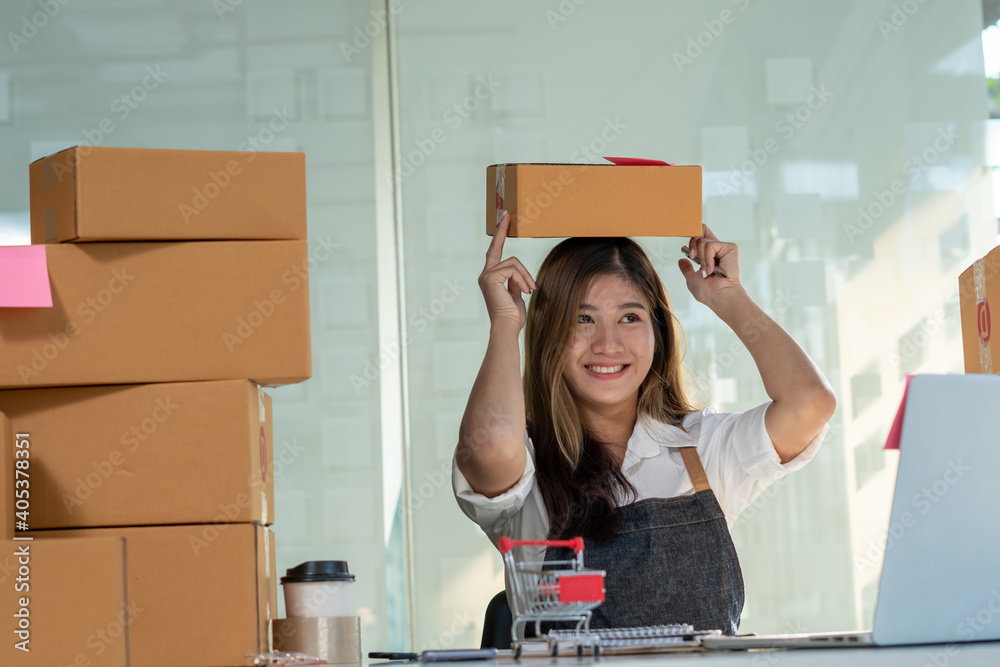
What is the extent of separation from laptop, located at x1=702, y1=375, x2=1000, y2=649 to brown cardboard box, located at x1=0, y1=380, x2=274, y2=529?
2.37ft

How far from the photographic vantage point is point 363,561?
8.64 ft

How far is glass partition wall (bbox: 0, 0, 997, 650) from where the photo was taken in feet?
8.70

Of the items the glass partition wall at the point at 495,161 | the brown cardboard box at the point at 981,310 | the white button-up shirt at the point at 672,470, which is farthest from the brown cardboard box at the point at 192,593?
the glass partition wall at the point at 495,161

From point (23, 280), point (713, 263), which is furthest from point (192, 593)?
point (713, 263)

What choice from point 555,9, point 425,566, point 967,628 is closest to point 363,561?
point 425,566

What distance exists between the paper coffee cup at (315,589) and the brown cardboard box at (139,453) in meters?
0.10

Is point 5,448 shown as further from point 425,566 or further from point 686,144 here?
point 686,144

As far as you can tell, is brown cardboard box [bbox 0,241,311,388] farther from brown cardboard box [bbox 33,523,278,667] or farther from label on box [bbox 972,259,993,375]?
label on box [bbox 972,259,993,375]

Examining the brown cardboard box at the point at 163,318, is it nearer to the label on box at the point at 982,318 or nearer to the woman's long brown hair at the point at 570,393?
the woman's long brown hair at the point at 570,393

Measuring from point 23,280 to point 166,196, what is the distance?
194mm

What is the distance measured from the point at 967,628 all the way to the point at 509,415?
2.55ft

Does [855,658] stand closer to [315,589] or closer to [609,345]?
[315,589]

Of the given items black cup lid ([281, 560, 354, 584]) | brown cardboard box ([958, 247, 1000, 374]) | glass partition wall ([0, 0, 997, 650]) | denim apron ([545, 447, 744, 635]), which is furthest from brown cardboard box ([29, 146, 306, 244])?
glass partition wall ([0, 0, 997, 650])

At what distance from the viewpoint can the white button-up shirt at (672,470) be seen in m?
1.56
